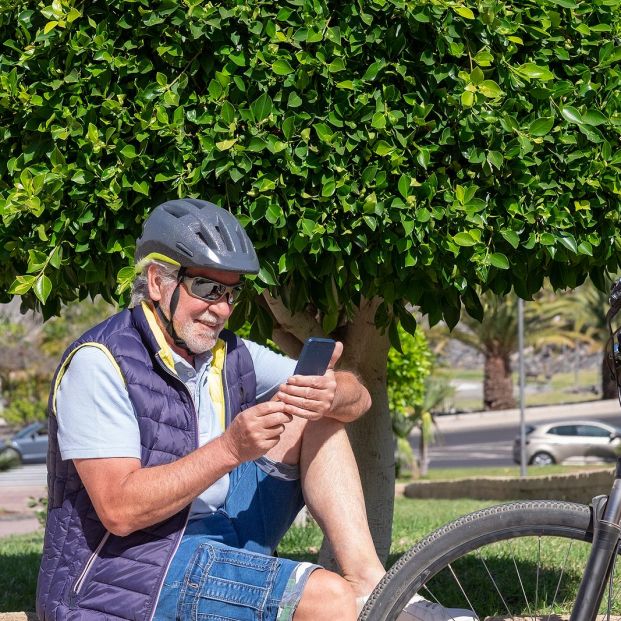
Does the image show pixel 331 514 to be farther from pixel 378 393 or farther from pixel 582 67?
pixel 378 393

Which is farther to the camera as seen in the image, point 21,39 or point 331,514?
point 21,39

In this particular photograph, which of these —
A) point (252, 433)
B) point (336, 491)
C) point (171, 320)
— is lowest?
point (336, 491)

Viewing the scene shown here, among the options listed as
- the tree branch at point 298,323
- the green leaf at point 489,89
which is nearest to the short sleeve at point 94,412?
the green leaf at point 489,89

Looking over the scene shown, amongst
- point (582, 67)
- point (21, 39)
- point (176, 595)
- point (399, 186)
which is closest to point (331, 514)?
point (176, 595)

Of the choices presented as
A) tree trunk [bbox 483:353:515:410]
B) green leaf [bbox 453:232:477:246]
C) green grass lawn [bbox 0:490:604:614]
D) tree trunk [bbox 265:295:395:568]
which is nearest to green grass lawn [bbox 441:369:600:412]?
tree trunk [bbox 483:353:515:410]

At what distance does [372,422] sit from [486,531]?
8.81ft

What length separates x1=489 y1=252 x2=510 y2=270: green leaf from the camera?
145 inches

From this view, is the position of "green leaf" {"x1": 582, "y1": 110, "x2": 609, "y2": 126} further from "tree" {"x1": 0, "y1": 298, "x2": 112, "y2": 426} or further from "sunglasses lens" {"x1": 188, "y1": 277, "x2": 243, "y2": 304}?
"tree" {"x1": 0, "y1": 298, "x2": 112, "y2": 426}

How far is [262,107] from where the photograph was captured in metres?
3.60

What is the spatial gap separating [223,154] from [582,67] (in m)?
1.29

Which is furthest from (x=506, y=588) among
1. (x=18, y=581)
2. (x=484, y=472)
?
(x=484, y=472)

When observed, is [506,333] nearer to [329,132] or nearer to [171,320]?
[329,132]

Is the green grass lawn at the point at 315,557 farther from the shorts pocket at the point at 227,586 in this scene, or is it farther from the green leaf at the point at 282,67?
the green leaf at the point at 282,67

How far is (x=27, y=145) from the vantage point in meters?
3.94
